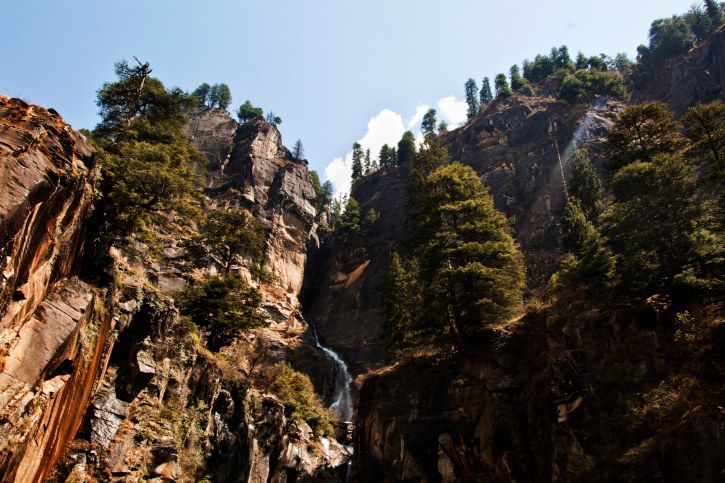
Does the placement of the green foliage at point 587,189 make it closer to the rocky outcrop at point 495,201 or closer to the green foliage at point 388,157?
the rocky outcrop at point 495,201

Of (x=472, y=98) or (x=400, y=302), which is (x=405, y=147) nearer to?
(x=472, y=98)

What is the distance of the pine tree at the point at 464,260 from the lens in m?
20.5

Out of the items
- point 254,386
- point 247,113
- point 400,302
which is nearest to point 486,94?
point 247,113

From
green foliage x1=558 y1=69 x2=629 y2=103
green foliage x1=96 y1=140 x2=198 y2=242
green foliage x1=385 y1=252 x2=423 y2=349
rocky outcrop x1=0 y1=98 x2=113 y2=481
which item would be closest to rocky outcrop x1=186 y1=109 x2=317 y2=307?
green foliage x1=385 y1=252 x2=423 y2=349

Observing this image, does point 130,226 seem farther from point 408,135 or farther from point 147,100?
point 408,135

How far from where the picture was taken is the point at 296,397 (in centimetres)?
2930

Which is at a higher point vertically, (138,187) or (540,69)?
(540,69)

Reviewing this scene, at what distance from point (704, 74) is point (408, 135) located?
4640cm

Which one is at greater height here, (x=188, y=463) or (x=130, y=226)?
(x=130, y=226)

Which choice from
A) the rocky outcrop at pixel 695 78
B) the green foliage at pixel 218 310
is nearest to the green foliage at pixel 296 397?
the green foliage at pixel 218 310

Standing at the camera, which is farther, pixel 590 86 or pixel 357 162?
pixel 357 162

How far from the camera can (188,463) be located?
17812 millimetres

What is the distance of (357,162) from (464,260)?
7848 centimetres

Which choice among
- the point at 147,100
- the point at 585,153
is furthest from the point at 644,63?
the point at 147,100
